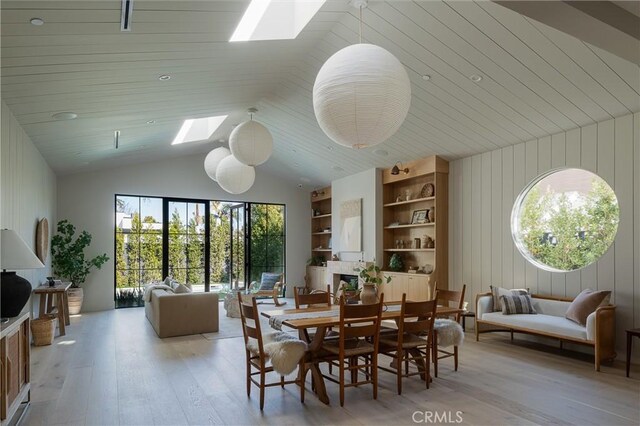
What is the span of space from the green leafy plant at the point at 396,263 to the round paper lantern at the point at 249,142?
13.3ft

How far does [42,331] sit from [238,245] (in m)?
5.33

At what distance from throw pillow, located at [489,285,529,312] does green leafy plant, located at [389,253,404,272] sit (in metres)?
2.11

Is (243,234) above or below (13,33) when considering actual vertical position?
below

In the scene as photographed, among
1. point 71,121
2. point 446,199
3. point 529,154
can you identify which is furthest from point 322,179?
point 71,121

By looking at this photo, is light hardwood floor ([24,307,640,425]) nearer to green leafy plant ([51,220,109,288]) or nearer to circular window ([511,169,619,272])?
circular window ([511,169,619,272])

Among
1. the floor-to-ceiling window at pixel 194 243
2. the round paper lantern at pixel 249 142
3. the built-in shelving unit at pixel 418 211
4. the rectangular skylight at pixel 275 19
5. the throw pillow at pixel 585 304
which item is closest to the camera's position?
the rectangular skylight at pixel 275 19

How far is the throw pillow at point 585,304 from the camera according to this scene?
4.78 metres

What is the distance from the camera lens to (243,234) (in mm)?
10672

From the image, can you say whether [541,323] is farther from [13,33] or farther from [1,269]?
[13,33]

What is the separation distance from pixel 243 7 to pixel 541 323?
4.66m

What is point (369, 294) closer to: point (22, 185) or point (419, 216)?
point (419, 216)

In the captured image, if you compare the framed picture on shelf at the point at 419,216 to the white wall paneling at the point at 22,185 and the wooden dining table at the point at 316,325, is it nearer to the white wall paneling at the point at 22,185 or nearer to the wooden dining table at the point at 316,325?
the wooden dining table at the point at 316,325

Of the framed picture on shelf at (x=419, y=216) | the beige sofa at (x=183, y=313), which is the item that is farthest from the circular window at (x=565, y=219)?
the beige sofa at (x=183, y=313)

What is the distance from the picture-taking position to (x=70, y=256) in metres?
8.07
